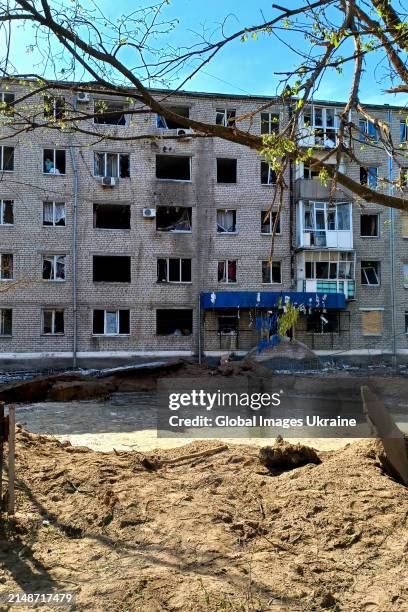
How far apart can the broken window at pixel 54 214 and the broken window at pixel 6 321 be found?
5.03 m

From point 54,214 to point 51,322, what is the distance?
575 cm

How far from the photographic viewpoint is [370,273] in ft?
102

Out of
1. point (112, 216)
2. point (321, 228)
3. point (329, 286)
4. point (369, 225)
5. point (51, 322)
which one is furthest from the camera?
point (369, 225)

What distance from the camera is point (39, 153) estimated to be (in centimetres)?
2825

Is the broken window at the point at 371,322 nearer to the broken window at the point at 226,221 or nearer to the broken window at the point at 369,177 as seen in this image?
the broken window at the point at 226,221

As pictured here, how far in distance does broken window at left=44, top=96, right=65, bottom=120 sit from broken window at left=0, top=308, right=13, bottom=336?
2288cm

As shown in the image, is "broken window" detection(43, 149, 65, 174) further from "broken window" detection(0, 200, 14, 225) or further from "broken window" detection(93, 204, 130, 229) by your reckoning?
"broken window" detection(93, 204, 130, 229)

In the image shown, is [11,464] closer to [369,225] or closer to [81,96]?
[81,96]

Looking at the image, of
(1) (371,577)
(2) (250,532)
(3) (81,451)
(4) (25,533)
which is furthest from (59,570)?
(3) (81,451)

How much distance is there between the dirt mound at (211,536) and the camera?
3.40 meters

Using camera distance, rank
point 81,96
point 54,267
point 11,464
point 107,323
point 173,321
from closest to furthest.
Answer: point 11,464, point 81,96, point 54,267, point 107,323, point 173,321

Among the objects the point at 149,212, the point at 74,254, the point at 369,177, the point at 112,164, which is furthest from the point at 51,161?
the point at 369,177

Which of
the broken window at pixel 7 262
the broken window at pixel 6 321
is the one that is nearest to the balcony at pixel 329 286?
the broken window at pixel 7 262

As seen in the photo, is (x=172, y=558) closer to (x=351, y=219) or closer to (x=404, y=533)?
(x=404, y=533)
